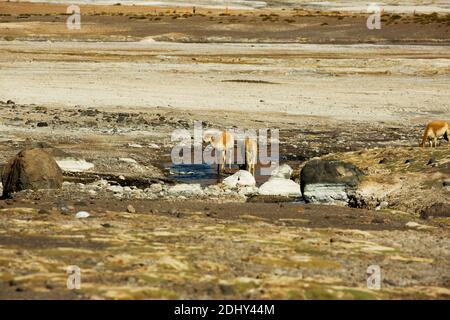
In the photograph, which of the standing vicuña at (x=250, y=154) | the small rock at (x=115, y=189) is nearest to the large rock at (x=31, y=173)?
the small rock at (x=115, y=189)

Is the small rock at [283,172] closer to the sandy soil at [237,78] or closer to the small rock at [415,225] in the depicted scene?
the small rock at [415,225]

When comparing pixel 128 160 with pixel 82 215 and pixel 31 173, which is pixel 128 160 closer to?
pixel 31 173

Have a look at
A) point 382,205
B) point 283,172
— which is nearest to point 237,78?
point 283,172

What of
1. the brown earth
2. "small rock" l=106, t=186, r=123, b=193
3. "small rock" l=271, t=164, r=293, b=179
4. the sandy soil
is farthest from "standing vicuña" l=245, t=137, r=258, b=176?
the brown earth

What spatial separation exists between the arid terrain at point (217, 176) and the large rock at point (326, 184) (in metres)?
0.21

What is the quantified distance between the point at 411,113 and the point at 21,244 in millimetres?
19247

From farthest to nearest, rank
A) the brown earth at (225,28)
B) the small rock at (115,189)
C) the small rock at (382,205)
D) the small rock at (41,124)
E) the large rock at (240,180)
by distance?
1. the brown earth at (225,28)
2. the small rock at (41,124)
3. the large rock at (240,180)
4. the small rock at (115,189)
5. the small rock at (382,205)

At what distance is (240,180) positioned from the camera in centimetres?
1733

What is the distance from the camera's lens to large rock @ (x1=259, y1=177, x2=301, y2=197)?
16.3m

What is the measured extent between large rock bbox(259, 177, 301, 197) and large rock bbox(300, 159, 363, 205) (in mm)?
1302

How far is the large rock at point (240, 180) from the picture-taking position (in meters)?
17.2

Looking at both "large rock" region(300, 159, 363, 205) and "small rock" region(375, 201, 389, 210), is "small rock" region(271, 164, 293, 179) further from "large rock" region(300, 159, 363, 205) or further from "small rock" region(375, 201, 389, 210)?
"small rock" region(375, 201, 389, 210)

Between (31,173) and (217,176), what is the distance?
4.68 meters

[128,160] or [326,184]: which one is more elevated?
[326,184]
